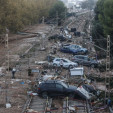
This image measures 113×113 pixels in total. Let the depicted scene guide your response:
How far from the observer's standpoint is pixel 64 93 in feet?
40.6

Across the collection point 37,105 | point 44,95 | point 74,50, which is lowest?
point 37,105

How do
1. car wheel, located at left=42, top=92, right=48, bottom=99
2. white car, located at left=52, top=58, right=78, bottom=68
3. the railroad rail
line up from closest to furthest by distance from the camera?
1. the railroad rail
2. car wheel, located at left=42, top=92, right=48, bottom=99
3. white car, located at left=52, top=58, right=78, bottom=68

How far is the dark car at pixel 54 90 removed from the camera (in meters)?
12.3

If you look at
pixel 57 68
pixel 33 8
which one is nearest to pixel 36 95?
pixel 57 68

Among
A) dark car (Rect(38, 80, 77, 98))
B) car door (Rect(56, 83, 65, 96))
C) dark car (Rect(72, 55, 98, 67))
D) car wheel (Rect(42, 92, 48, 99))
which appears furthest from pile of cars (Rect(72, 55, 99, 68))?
car wheel (Rect(42, 92, 48, 99))

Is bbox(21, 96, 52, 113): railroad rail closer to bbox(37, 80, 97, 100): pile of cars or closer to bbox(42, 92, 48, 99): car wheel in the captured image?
bbox(42, 92, 48, 99): car wheel

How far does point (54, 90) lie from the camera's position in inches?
484

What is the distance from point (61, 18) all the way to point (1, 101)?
46254mm

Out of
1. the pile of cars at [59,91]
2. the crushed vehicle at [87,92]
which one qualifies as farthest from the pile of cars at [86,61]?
the pile of cars at [59,91]

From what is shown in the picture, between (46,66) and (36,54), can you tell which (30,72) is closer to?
(46,66)

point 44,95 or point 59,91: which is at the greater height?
point 59,91

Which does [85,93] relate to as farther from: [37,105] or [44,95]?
[37,105]

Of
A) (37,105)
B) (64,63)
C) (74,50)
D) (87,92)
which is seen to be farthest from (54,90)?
(74,50)

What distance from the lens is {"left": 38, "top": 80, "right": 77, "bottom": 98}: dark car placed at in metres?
12.3
